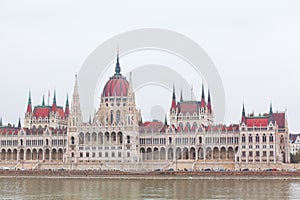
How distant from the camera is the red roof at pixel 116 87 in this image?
153000 millimetres

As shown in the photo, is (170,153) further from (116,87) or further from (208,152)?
(116,87)

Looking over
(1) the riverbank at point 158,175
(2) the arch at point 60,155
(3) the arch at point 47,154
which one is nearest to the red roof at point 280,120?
(1) the riverbank at point 158,175

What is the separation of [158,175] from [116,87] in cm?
4402

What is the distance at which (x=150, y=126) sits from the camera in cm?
14775

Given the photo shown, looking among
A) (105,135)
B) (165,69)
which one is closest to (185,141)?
(105,135)

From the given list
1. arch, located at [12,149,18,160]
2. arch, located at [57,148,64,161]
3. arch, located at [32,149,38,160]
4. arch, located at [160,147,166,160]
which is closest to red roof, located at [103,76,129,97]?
arch, located at [57,148,64,161]

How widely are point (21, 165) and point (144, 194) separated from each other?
71193 mm

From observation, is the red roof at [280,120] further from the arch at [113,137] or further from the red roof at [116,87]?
the red roof at [116,87]

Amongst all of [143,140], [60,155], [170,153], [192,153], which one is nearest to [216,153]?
[192,153]

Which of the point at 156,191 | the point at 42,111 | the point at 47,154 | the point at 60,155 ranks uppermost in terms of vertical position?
the point at 42,111

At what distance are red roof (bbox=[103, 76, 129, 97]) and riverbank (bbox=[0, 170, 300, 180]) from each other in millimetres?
35400

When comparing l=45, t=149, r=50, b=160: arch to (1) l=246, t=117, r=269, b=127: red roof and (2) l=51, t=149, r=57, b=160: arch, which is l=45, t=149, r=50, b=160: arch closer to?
(2) l=51, t=149, r=57, b=160: arch

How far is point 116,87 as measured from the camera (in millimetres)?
153625

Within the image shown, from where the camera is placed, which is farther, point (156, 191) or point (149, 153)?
point (149, 153)
